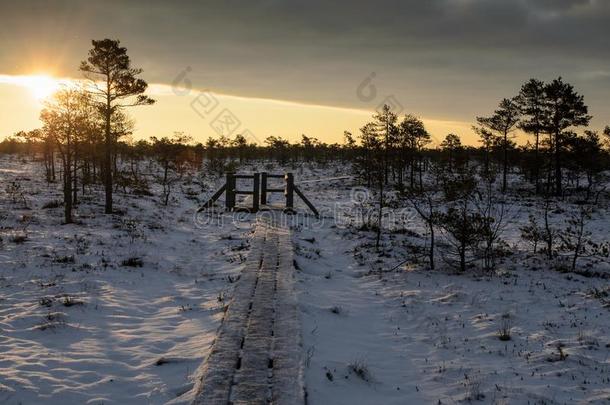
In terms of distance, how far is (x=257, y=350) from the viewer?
5867mm

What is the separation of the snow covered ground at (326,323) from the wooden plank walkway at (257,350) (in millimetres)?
280

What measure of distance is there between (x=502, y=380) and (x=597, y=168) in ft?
121

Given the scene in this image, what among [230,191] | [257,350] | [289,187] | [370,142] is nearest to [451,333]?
[257,350]

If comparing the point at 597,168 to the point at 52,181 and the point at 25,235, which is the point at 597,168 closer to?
the point at 25,235

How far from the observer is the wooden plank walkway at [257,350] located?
4766mm

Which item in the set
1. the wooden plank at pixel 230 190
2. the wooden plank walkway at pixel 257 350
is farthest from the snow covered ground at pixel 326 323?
the wooden plank at pixel 230 190

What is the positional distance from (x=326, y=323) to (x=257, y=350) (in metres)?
2.10

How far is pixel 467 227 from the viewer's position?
11078 mm

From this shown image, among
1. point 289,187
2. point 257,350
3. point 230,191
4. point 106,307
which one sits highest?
point 289,187

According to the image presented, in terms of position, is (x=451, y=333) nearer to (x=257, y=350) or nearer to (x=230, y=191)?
(x=257, y=350)

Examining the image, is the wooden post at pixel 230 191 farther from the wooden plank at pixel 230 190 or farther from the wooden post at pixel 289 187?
the wooden post at pixel 289 187

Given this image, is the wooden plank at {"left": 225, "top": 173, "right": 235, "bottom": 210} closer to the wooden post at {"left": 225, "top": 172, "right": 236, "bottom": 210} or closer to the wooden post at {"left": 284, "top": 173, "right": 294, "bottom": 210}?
the wooden post at {"left": 225, "top": 172, "right": 236, "bottom": 210}

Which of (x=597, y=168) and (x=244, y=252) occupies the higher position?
(x=597, y=168)

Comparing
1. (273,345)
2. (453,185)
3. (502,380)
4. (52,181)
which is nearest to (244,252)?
(453,185)
